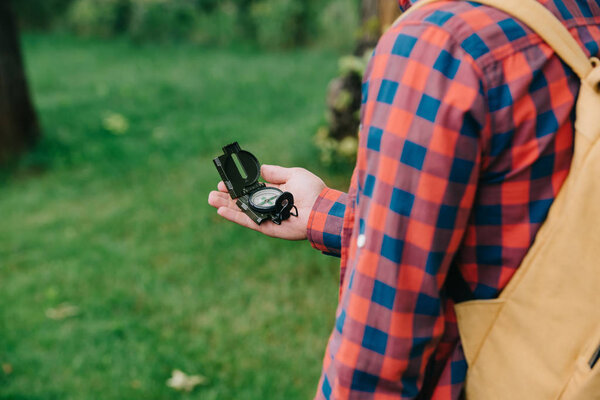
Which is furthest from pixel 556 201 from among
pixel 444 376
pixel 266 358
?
pixel 266 358

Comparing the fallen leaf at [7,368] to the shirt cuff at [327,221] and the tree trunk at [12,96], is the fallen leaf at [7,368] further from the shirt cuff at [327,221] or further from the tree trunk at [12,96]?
the tree trunk at [12,96]

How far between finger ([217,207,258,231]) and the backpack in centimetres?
70

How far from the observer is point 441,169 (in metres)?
0.92

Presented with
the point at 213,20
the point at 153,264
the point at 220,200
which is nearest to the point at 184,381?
the point at 153,264

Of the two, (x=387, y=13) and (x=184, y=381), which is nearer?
(x=184, y=381)

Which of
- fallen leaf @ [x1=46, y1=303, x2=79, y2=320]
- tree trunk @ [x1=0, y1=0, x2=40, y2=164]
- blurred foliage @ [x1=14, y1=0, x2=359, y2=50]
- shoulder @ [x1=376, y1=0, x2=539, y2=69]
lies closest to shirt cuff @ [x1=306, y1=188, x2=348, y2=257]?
shoulder @ [x1=376, y1=0, x2=539, y2=69]

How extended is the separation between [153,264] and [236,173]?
2.37 metres

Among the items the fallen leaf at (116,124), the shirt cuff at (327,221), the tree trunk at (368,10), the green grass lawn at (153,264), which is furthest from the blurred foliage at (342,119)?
the shirt cuff at (327,221)

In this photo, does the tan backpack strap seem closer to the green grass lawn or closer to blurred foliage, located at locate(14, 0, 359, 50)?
the green grass lawn

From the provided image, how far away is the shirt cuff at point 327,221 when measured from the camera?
1436mm

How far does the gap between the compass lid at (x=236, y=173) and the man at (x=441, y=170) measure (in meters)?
0.69

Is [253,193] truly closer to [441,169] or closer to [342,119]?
[441,169]

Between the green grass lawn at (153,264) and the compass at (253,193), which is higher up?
the compass at (253,193)

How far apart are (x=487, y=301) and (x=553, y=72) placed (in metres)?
0.43
